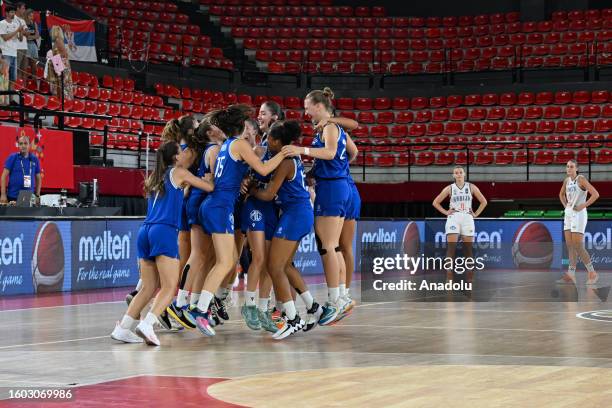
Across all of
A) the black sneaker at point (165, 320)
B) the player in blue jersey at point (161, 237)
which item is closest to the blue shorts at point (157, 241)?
the player in blue jersey at point (161, 237)

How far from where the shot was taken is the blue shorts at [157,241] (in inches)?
364

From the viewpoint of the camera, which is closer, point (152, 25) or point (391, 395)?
point (391, 395)

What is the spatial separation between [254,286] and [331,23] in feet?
90.1

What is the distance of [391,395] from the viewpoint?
668 cm

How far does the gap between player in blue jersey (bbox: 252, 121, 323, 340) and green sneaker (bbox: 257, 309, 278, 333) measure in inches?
5.3

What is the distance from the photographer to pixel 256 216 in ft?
32.8

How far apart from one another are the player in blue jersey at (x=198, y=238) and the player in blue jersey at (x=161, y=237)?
702 millimetres

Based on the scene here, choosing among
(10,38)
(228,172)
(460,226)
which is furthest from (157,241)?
(10,38)

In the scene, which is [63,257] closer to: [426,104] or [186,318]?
[186,318]

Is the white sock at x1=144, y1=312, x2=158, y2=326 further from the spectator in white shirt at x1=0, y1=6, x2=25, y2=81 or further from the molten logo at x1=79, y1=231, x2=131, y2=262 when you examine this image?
the spectator in white shirt at x1=0, y1=6, x2=25, y2=81

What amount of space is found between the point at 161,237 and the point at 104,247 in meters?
7.95

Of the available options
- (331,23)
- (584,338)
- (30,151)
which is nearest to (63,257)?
(30,151)

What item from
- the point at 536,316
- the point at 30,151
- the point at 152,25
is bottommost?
the point at 536,316

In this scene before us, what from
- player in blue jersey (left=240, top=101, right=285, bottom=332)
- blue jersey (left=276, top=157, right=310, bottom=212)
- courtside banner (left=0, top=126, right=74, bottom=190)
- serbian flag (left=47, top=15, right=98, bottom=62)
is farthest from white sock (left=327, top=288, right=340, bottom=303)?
serbian flag (left=47, top=15, right=98, bottom=62)
